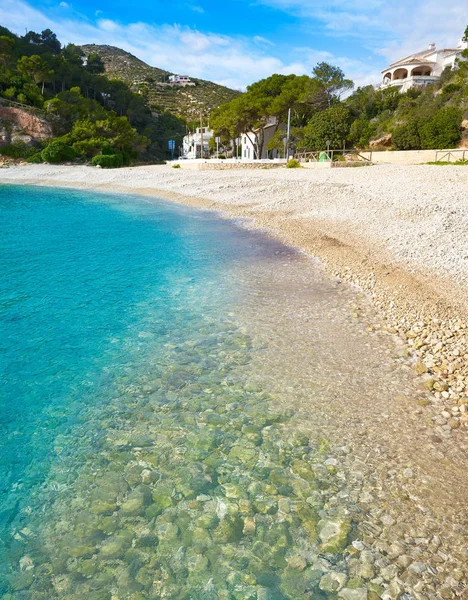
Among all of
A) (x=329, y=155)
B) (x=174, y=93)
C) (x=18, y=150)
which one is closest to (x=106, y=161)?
(x=18, y=150)

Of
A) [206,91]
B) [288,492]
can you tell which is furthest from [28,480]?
[206,91]

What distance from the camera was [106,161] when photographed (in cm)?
6097

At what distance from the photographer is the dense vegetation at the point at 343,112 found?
146 ft

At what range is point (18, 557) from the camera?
156 inches

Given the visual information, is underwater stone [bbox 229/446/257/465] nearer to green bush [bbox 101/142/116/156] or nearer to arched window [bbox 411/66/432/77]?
green bush [bbox 101/142/116/156]

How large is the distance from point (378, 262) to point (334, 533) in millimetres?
10717

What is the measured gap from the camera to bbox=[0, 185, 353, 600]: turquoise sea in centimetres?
386

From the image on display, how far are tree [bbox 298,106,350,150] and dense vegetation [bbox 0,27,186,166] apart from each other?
30725 millimetres

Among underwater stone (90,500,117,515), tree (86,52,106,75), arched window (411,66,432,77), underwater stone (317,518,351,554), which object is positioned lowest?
underwater stone (317,518,351,554)

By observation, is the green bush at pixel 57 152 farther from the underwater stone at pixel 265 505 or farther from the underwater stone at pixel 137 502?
the underwater stone at pixel 265 505

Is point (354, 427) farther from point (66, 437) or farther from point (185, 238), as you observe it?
point (185, 238)

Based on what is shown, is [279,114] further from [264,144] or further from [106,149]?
[106,149]

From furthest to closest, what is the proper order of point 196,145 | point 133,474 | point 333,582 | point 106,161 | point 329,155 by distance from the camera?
point 196,145 < point 106,161 < point 329,155 < point 133,474 < point 333,582

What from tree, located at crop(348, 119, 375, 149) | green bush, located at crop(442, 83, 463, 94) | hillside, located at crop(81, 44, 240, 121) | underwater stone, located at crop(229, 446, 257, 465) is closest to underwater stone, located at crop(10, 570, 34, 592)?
underwater stone, located at crop(229, 446, 257, 465)
